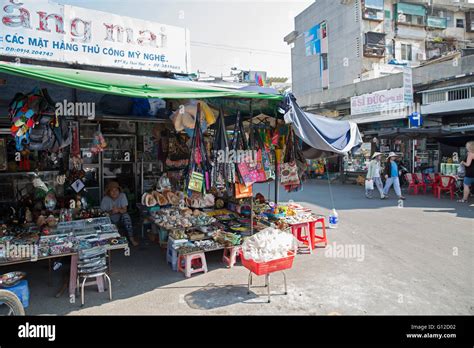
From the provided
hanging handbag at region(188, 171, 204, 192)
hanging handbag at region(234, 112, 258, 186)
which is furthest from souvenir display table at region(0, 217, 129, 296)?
hanging handbag at region(234, 112, 258, 186)

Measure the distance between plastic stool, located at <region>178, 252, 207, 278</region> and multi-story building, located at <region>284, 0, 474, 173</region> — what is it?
11996 millimetres

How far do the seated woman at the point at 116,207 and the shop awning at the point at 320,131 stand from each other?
4.10 metres

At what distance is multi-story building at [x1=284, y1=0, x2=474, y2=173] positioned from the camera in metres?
A: 15.1

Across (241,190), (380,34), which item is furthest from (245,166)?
(380,34)

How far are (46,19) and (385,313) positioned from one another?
9.13 meters

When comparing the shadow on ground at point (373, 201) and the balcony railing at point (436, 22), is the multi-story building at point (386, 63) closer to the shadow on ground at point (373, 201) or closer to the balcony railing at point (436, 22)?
the balcony railing at point (436, 22)

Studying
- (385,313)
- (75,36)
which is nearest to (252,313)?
(385,313)

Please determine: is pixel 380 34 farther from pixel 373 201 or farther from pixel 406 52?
pixel 373 201

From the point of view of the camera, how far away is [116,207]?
6.79 metres

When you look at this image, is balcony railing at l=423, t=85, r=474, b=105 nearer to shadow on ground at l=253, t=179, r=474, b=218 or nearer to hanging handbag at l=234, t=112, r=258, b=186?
shadow on ground at l=253, t=179, r=474, b=218

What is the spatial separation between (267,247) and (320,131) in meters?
2.25

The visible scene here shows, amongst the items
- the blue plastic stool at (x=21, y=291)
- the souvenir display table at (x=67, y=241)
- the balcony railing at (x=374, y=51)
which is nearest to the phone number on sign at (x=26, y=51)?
the souvenir display table at (x=67, y=241)

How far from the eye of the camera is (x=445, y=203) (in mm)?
11227

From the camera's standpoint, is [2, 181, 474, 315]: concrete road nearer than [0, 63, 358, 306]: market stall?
Yes
